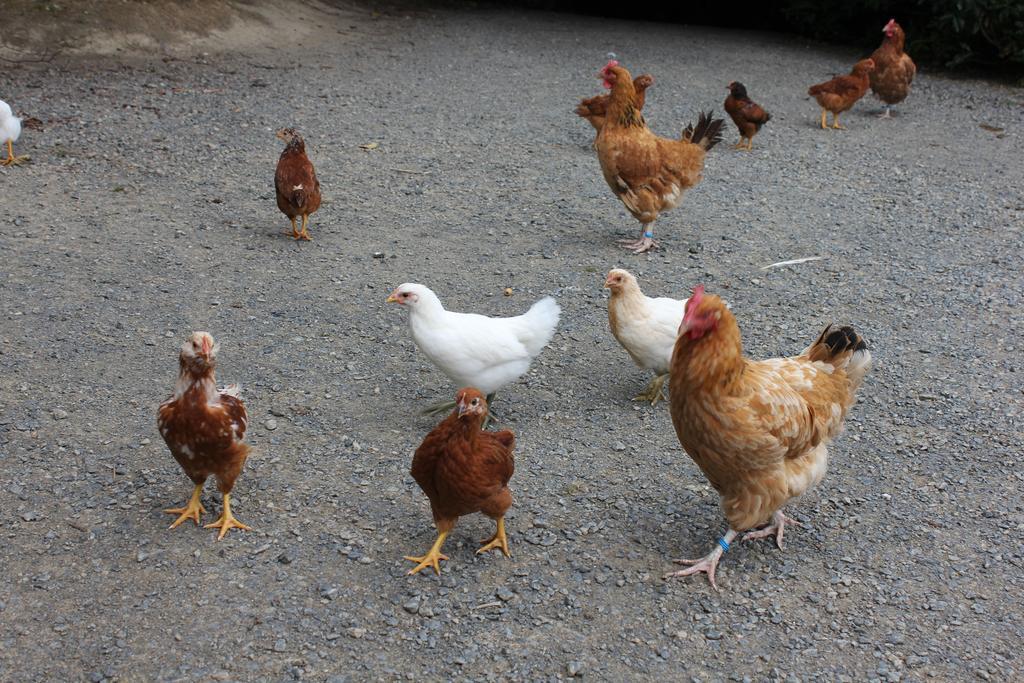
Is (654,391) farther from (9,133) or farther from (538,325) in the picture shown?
(9,133)

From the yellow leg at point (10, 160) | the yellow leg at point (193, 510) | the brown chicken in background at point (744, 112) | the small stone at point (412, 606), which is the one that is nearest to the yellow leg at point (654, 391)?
the small stone at point (412, 606)

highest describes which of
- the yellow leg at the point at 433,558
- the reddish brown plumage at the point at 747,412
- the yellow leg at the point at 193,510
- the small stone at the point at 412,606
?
the reddish brown plumage at the point at 747,412

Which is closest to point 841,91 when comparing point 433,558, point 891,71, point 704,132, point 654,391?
point 891,71

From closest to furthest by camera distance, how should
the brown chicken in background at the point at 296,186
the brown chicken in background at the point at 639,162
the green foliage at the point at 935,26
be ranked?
the brown chicken in background at the point at 296,186
the brown chicken in background at the point at 639,162
the green foliage at the point at 935,26

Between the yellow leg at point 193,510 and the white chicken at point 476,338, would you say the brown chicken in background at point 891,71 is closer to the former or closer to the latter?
the white chicken at point 476,338

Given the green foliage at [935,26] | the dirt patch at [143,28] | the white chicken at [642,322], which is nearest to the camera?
the white chicken at [642,322]

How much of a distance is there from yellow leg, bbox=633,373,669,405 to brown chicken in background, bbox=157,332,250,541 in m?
2.33

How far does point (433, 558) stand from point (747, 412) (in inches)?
57.3

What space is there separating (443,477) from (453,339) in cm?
111

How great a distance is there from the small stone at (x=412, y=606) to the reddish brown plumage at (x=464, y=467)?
349mm

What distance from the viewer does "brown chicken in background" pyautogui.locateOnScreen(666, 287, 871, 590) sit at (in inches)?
147

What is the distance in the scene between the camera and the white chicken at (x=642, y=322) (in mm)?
5102

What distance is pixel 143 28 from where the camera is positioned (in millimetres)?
11562

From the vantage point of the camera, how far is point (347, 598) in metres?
3.76
